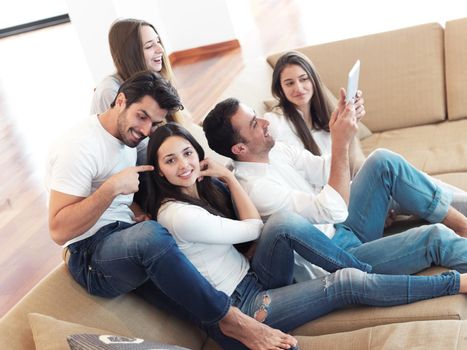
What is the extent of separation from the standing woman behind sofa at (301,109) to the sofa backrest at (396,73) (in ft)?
1.39

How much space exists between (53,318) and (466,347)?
1.11m

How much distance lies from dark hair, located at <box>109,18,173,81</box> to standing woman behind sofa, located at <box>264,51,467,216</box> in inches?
23.2

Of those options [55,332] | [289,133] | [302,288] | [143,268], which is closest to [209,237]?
[143,268]

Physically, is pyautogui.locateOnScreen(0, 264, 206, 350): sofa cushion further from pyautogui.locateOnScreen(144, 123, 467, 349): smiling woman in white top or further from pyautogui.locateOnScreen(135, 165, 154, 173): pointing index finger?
pyautogui.locateOnScreen(135, 165, 154, 173): pointing index finger

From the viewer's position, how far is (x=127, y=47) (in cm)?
283

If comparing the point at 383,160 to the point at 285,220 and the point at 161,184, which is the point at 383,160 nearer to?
the point at 285,220

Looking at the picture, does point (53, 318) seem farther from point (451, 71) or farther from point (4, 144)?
point (4, 144)

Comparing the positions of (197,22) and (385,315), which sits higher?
(197,22)

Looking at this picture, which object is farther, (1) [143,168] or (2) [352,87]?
(2) [352,87]

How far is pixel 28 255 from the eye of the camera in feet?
12.5

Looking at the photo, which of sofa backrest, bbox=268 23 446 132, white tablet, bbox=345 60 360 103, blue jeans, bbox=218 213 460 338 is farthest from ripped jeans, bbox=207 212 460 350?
sofa backrest, bbox=268 23 446 132

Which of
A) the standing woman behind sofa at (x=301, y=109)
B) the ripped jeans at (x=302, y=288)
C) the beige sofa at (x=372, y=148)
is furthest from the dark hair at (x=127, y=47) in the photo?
the ripped jeans at (x=302, y=288)

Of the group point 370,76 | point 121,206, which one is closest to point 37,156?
point 370,76

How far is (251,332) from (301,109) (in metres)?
1.20
